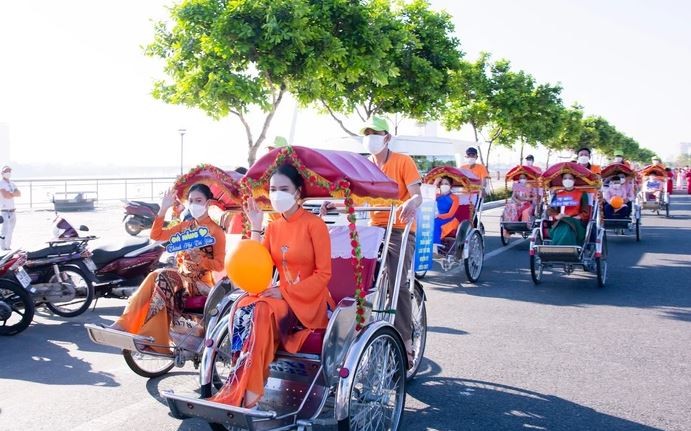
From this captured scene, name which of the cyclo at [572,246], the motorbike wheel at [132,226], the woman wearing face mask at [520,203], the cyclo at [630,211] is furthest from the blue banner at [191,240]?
the motorbike wheel at [132,226]

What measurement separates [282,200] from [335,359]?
3.38 ft

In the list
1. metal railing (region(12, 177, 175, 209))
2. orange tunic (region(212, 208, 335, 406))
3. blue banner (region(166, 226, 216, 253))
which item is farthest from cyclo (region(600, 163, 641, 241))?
metal railing (region(12, 177, 175, 209))

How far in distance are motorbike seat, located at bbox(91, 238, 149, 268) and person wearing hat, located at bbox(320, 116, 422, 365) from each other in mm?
3932

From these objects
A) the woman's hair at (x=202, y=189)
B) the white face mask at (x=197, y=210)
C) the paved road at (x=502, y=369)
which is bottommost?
the paved road at (x=502, y=369)

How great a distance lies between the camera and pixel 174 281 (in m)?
5.46

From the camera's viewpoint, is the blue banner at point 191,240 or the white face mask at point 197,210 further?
the white face mask at point 197,210

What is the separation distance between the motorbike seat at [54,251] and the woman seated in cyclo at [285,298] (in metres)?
4.50

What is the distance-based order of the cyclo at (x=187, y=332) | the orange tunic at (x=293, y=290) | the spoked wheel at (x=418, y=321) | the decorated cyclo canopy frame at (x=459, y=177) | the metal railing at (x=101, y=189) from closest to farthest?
the orange tunic at (x=293, y=290), the cyclo at (x=187, y=332), the spoked wheel at (x=418, y=321), the decorated cyclo canopy frame at (x=459, y=177), the metal railing at (x=101, y=189)

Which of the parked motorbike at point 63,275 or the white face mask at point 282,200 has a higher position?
the white face mask at point 282,200

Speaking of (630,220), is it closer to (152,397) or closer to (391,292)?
(391,292)

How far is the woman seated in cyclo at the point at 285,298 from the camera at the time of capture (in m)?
3.70

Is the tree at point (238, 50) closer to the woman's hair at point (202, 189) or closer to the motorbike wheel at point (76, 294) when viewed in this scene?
the motorbike wheel at point (76, 294)

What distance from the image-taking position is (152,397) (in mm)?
5066

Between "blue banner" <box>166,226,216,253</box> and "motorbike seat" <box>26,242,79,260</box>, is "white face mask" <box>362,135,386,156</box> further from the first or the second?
"motorbike seat" <box>26,242,79,260</box>
